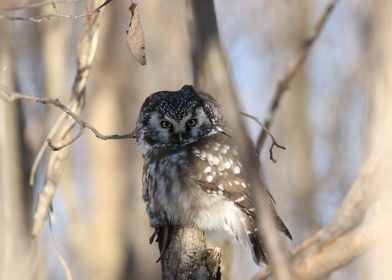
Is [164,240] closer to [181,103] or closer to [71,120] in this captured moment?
[181,103]

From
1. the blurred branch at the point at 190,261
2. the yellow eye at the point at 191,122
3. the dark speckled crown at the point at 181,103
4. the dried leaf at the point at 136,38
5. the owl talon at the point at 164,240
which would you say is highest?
the dried leaf at the point at 136,38

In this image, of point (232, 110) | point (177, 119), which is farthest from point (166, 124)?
point (232, 110)

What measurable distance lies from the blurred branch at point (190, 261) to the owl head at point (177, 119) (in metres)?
0.79

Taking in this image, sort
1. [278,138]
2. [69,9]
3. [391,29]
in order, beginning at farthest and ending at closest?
[278,138], [69,9], [391,29]

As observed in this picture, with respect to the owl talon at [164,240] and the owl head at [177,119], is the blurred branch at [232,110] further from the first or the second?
the owl head at [177,119]

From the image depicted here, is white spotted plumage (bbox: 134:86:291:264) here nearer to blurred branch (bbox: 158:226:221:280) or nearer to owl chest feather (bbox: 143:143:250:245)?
owl chest feather (bbox: 143:143:250:245)

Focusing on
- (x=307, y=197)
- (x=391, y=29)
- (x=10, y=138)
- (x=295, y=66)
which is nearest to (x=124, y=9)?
(x=307, y=197)

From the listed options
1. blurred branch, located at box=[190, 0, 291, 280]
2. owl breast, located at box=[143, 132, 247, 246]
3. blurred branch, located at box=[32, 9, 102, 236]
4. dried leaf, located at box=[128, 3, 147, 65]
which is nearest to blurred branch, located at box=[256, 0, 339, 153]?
owl breast, located at box=[143, 132, 247, 246]

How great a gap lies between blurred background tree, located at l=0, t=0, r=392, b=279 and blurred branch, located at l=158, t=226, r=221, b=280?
1078 mm

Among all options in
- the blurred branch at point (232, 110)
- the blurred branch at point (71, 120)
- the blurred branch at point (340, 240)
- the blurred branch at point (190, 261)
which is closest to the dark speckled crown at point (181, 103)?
the blurred branch at point (71, 120)

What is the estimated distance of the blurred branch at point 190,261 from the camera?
12.6 ft

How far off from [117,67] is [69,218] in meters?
1.58

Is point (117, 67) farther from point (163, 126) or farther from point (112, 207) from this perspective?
point (163, 126)

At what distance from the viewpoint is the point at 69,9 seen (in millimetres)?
7680
